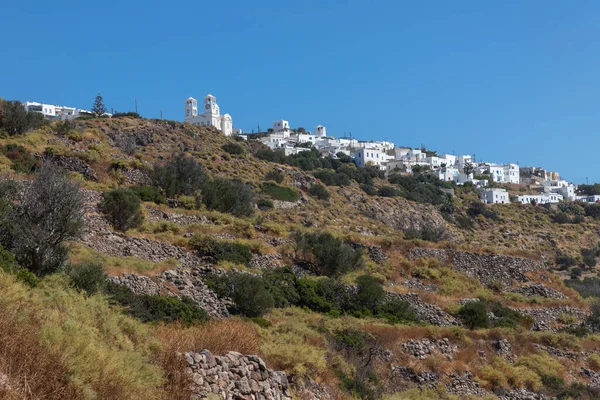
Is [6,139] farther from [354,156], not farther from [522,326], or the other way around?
[354,156]

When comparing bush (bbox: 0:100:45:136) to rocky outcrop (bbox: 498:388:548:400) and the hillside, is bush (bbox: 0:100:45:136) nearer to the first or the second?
the hillside

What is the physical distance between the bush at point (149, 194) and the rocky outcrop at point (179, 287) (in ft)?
43.1

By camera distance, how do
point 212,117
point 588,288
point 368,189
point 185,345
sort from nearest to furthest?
point 185,345 → point 588,288 → point 368,189 → point 212,117

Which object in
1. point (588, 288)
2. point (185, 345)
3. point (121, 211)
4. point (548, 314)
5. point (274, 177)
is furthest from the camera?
point (274, 177)

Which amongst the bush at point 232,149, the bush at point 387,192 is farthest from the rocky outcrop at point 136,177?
the bush at point 387,192

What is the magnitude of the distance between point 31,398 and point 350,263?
69.5ft

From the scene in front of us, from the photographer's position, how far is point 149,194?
3008 cm

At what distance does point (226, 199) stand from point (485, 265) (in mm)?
15106

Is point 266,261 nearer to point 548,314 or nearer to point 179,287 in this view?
point 179,287

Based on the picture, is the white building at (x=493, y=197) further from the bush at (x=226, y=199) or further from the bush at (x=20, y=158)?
the bush at (x=20, y=158)

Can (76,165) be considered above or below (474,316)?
above

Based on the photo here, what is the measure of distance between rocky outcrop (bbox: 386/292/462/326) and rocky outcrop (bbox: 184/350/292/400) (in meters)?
13.3

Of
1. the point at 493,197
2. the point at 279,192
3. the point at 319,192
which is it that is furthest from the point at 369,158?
the point at 279,192

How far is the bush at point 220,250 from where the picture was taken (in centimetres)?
2177
